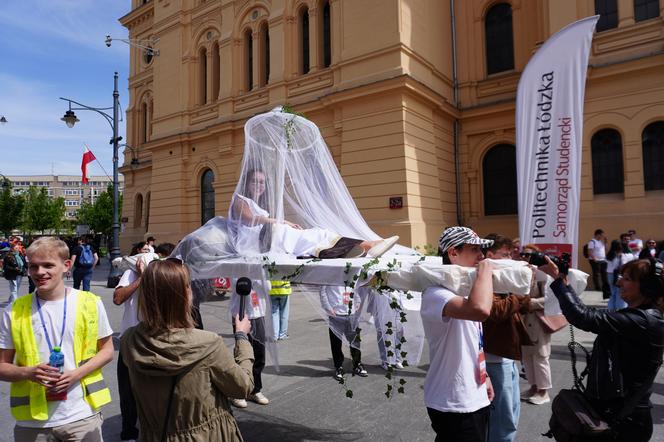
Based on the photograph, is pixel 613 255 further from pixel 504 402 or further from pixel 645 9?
pixel 504 402

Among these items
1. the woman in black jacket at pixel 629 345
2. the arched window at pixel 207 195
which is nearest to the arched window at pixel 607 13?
the woman in black jacket at pixel 629 345

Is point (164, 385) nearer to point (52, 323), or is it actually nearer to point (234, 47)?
point (52, 323)

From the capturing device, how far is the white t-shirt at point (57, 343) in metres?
2.28

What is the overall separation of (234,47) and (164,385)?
17.8 metres

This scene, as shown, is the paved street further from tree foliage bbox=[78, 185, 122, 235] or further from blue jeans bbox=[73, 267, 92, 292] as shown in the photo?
tree foliage bbox=[78, 185, 122, 235]

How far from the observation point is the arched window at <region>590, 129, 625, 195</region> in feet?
41.0

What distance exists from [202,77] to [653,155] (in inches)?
673

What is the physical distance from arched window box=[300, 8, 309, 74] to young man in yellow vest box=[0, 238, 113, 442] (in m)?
14.7

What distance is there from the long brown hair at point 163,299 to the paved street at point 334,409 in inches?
93.1

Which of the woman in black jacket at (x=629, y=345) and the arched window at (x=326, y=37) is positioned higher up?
the arched window at (x=326, y=37)

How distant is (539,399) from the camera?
4.57 meters

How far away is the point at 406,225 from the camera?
12547mm

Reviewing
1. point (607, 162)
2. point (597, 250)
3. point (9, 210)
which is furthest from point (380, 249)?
point (9, 210)

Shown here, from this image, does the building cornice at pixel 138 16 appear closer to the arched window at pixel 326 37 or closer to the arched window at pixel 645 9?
the arched window at pixel 326 37
